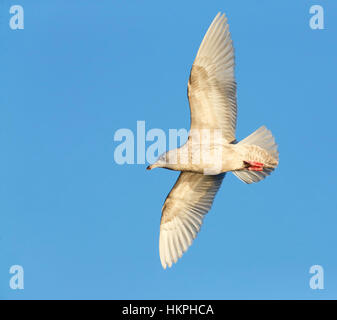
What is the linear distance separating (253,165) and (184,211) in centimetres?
160

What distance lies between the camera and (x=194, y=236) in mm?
10461

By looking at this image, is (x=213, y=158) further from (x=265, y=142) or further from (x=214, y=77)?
(x=214, y=77)

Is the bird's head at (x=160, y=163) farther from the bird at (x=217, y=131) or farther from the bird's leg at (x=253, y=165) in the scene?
the bird's leg at (x=253, y=165)

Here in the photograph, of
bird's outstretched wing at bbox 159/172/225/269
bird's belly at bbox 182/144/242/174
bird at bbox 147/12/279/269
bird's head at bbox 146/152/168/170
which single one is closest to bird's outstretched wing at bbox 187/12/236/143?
bird at bbox 147/12/279/269

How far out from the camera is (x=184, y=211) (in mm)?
10594

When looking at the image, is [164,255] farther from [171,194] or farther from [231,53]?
[231,53]

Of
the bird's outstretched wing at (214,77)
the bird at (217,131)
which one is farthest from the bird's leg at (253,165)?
the bird's outstretched wing at (214,77)

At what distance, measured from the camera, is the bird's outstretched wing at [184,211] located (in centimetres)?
1044

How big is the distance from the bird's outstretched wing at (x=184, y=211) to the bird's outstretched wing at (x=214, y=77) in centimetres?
132

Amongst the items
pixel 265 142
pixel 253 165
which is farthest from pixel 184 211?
pixel 265 142

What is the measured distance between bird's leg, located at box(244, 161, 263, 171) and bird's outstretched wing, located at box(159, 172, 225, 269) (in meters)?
0.85
